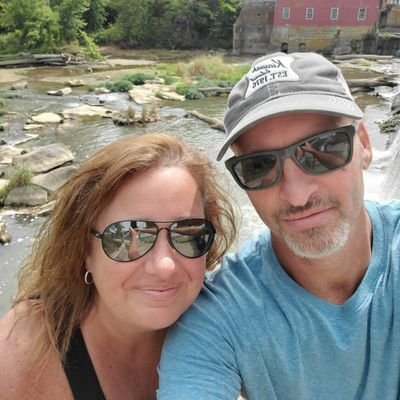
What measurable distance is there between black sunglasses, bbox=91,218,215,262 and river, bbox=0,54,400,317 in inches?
99.5

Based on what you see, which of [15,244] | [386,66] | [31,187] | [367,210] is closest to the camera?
[367,210]

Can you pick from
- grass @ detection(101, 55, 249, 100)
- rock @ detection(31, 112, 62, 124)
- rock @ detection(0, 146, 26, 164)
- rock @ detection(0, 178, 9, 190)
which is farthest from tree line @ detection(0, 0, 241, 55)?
rock @ detection(0, 178, 9, 190)

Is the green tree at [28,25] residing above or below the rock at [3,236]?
above

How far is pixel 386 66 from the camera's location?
32125 mm

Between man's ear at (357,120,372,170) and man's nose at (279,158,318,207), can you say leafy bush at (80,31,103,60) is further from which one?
man's nose at (279,158,318,207)

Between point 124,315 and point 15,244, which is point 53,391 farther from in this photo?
point 15,244

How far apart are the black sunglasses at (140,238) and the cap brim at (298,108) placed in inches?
15.0

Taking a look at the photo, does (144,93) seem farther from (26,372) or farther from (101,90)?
(26,372)

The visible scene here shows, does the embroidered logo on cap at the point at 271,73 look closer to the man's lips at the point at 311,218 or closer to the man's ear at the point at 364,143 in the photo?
the man's ear at the point at 364,143

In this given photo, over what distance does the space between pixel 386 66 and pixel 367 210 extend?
3376 cm

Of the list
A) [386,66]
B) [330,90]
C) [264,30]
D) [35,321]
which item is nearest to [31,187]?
[35,321]

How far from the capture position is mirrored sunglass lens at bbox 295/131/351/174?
1.67 m

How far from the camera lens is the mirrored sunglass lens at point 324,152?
167 centimetres

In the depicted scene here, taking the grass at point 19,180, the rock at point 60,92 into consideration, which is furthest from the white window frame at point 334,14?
the grass at point 19,180
